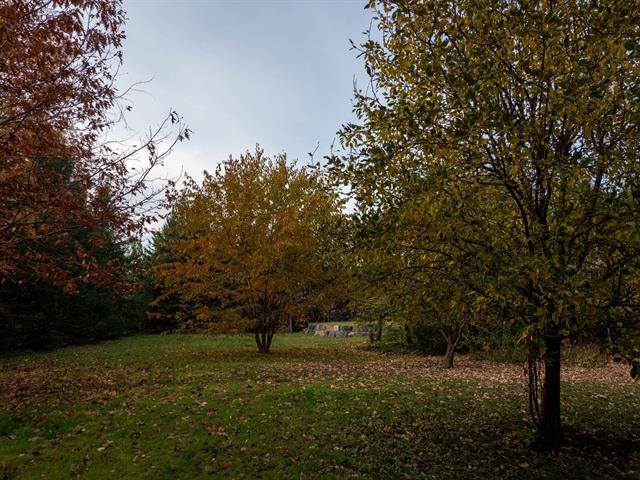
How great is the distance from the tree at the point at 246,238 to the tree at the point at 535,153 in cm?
839

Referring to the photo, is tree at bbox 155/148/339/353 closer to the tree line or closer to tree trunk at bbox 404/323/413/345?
tree trunk at bbox 404/323/413/345

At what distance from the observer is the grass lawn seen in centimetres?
557

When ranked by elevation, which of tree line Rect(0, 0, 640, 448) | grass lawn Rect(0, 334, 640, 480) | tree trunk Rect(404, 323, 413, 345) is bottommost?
grass lawn Rect(0, 334, 640, 480)

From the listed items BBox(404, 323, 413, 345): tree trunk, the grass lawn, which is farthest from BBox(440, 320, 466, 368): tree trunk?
BBox(404, 323, 413, 345): tree trunk

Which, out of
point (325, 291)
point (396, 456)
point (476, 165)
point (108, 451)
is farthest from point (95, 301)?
point (476, 165)

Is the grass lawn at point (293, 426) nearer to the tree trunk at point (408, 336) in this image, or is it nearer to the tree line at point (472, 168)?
the tree line at point (472, 168)

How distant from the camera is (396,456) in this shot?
5906 millimetres

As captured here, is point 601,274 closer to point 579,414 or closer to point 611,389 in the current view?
point 579,414

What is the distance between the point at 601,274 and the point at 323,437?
171 inches

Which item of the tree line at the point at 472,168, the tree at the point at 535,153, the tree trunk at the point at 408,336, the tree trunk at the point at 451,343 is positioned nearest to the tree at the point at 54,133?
the tree line at the point at 472,168

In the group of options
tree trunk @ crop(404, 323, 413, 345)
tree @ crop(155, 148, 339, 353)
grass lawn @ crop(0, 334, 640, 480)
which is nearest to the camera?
grass lawn @ crop(0, 334, 640, 480)

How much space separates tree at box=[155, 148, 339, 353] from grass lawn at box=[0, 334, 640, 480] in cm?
363

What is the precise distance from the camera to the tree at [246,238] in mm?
14227

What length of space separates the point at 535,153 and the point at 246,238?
10.5 metres
